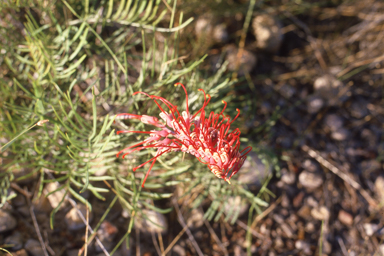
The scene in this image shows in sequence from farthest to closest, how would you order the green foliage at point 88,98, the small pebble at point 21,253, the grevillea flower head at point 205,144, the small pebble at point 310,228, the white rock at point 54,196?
1. the small pebble at point 310,228
2. the white rock at point 54,196
3. the small pebble at point 21,253
4. the green foliage at point 88,98
5. the grevillea flower head at point 205,144

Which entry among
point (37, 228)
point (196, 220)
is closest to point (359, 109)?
point (196, 220)

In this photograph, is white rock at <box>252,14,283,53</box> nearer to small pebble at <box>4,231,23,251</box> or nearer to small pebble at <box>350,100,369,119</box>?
small pebble at <box>350,100,369,119</box>

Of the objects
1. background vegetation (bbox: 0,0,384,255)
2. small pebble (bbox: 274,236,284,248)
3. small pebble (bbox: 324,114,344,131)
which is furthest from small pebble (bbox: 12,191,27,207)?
small pebble (bbox: 324,114,344,131)

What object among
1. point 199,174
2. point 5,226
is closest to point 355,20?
point 199,174

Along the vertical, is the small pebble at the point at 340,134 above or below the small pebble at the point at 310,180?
above

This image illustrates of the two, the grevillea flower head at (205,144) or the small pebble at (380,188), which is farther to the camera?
the small pebble at (380,188)

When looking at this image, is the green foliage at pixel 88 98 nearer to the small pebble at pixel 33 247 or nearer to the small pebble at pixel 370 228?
the small pebble at pixel 33 247

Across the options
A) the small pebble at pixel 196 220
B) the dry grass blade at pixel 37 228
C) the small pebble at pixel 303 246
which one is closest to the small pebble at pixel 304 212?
the small pebble at pixel 303 246
